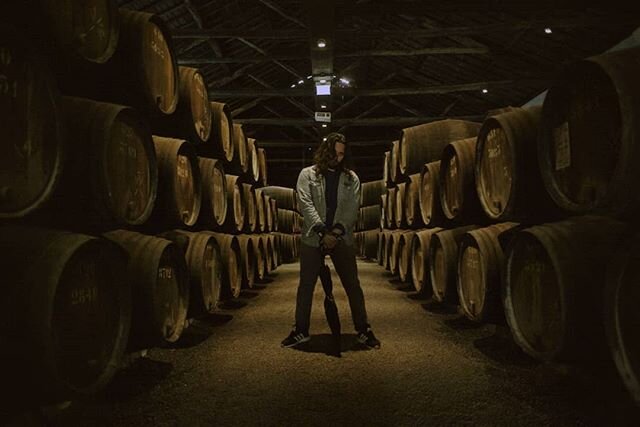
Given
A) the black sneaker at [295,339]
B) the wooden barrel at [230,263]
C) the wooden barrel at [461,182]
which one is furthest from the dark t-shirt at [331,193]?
the wooden barrel at [230,263]

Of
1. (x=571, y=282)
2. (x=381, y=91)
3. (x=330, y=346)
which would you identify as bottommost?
(x=330, y=346)

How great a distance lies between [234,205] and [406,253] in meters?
2.38

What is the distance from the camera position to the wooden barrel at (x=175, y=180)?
3.76 m

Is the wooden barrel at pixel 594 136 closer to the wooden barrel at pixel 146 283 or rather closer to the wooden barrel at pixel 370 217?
the wooden barrel at pixel 146 283

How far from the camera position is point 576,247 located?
2248mm

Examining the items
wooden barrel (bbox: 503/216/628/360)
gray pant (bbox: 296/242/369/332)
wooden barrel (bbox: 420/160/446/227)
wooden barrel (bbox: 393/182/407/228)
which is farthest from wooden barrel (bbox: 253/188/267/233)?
wooden barrel (bbox: 503/216/628/360)

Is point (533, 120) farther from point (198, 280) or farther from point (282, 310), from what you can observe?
point (282, 310)

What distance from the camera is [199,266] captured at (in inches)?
→ 165

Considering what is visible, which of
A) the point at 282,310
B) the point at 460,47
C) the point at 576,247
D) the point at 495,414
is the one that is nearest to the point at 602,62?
the point at 576,247

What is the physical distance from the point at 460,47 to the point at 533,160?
27.6 ft

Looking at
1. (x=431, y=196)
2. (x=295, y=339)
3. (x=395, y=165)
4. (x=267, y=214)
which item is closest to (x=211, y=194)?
(x=295, y=339)

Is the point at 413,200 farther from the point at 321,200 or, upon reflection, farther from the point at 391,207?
the point at 321,200

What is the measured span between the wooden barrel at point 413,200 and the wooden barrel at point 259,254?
211 cm

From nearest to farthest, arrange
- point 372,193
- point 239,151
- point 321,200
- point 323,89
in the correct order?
point 321,200
point 239,151
point 323,89
point 372,193
